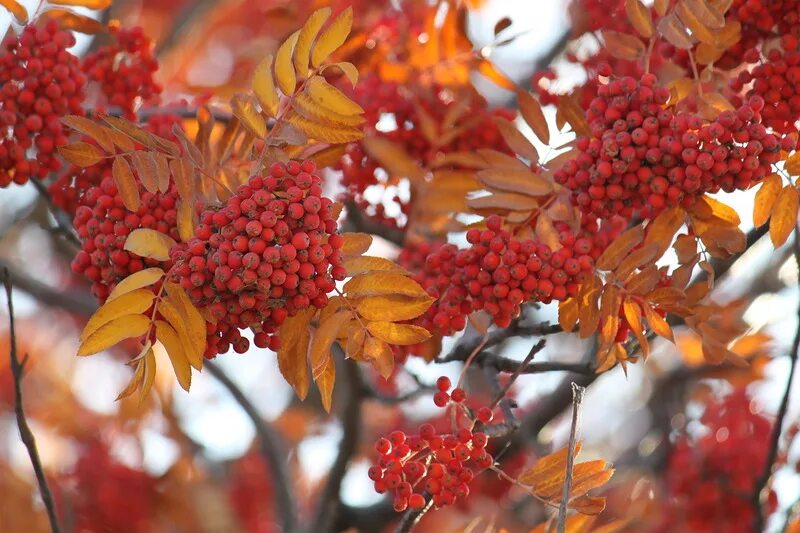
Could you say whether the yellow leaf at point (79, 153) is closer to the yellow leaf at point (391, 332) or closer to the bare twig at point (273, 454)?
the yellow leaf at point (391, 332)

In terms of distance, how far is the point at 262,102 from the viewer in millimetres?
2092

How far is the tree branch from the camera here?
3.46m

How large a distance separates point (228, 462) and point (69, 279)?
1204mm

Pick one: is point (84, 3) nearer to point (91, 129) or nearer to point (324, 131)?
point (91, 129)

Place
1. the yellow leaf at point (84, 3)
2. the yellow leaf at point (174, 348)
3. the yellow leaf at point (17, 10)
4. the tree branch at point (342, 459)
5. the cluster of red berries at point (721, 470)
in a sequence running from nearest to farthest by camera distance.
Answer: the yellow leaf at point (174, 348) → the yellow leaf at point (17, 10) → the yellow leaf at point (84, 3) → the tree branch at point (342, 459) → the cluster of red berries at point (721, 470)

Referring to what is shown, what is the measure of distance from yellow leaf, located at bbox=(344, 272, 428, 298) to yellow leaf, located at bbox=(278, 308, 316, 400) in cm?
10

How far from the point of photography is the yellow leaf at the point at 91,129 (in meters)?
2.05

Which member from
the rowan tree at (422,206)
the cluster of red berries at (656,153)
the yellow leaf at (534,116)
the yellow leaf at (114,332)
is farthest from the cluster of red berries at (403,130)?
the yellow leaf at (114,332)

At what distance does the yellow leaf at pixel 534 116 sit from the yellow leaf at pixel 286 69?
66cm

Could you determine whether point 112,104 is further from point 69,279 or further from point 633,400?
point 633,400

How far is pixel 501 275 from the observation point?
7.03 feet

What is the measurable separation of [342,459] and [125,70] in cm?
154

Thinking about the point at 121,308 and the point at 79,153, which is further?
the point at 79,153

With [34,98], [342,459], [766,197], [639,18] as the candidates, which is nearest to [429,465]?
[766,197]
